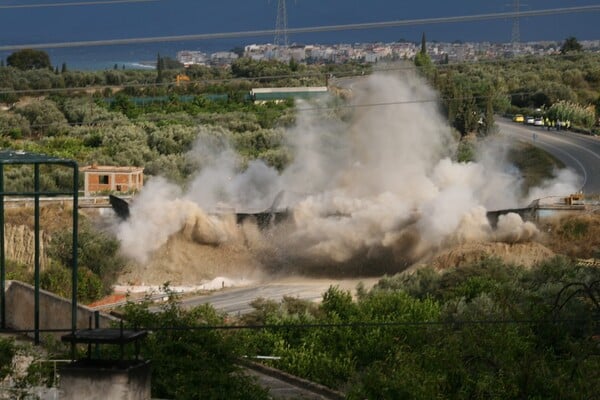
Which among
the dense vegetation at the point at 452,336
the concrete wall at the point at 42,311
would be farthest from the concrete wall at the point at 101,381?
the concrete wall at the point at 42,311

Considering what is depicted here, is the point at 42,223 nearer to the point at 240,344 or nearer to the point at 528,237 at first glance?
the point at 528,237

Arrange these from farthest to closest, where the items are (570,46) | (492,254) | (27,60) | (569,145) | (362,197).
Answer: (27,60)
(570,46)
(569,145)
(362,197)
(492,254)

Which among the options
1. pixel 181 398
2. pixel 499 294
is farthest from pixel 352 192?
pixel 181 398

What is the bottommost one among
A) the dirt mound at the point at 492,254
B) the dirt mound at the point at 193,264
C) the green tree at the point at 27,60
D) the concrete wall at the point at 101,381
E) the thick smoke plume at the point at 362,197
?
the dirt mound at the point at 193,264

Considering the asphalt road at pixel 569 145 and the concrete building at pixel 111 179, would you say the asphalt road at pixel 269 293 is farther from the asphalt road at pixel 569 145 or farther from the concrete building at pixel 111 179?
the asphalt road at pixel 569 145

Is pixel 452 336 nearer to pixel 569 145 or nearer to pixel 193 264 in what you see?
pixel 193 264

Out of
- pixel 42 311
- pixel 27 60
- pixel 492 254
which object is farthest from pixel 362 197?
pixel 27 60

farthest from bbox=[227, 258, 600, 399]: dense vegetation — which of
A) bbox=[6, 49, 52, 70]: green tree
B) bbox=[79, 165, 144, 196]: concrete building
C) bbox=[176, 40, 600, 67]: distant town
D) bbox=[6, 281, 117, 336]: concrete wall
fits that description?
bbox=[6, 49, 52, 70]: green tree
